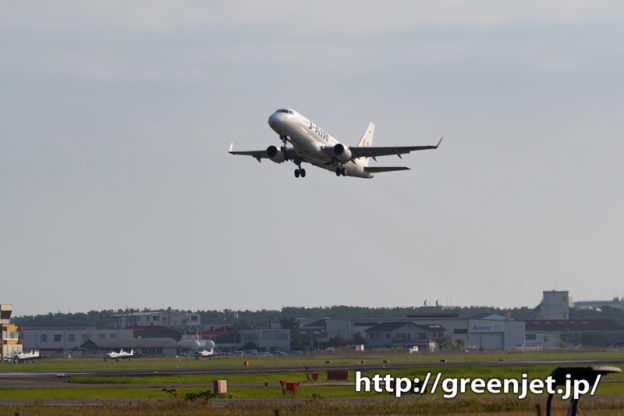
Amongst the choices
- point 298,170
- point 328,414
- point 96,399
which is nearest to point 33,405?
point 96,399

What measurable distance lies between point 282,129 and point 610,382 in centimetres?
3375

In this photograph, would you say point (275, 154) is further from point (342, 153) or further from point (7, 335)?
point (7, 335)

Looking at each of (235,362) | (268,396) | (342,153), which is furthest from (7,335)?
(268,396)

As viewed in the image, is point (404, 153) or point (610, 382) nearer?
point (610, 382)

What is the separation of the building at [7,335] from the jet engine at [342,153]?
9438cm

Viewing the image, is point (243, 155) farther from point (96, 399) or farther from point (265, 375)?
point (96, 399)

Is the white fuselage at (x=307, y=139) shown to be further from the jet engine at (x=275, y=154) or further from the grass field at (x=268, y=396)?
the grass field at (x=268, y=396)

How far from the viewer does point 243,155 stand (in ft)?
339

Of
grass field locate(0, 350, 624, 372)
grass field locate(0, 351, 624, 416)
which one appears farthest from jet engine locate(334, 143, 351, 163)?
grass field locate(0, 350, 624, 372)

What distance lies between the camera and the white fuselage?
89188 mm

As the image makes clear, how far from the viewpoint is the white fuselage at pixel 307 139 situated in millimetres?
89188

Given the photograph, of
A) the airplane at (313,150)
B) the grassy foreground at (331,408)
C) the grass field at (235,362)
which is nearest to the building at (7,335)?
the grass field at (235,362)

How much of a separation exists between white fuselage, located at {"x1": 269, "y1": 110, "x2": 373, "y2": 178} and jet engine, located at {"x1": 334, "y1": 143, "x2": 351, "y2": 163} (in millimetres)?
520

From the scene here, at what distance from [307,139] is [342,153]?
4.25 metres
